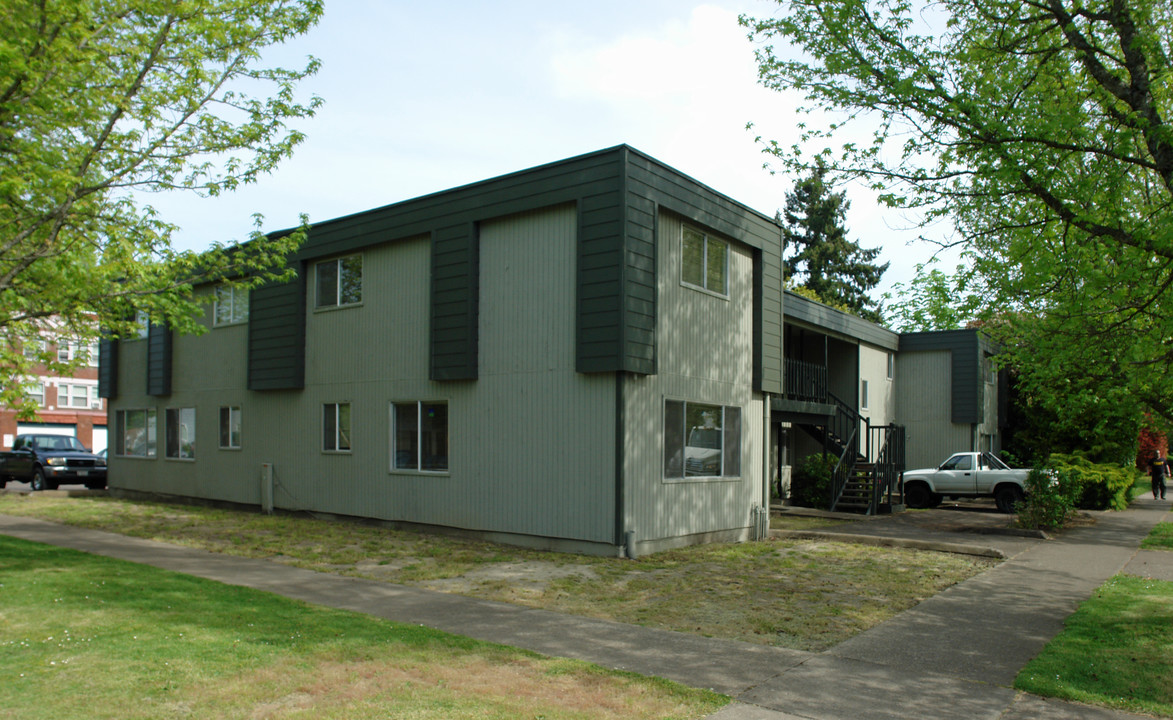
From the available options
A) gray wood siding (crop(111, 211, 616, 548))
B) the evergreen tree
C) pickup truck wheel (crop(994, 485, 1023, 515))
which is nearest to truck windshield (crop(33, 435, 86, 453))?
gray wood siding (crop(111, 211, 616, 548))

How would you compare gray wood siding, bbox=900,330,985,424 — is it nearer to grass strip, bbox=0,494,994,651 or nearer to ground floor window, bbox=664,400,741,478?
grass strip, bbox=0,494,994,651

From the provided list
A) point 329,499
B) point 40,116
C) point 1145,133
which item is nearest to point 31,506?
point 329,499

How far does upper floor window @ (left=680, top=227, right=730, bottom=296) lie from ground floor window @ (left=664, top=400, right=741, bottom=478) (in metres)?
2.21

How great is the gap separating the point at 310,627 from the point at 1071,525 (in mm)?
18162

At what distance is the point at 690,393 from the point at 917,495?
13.8 meters

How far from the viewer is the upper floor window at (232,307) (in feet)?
67.5

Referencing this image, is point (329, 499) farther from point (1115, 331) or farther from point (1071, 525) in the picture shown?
point (1071, 525)

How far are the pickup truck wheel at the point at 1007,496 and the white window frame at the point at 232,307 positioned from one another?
2054 centimetres

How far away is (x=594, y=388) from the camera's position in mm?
13398

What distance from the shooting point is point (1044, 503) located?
60.3 ft

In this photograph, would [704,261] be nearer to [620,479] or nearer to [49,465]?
[620,479]

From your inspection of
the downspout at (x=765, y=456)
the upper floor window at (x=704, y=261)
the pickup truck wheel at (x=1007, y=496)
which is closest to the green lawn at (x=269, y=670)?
the upper floor window at (x=704, y=261)

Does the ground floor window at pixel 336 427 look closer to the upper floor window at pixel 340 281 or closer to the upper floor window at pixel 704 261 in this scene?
the upper floor window at pixel 340 281

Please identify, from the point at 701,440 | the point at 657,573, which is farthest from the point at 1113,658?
the point at 701,440
